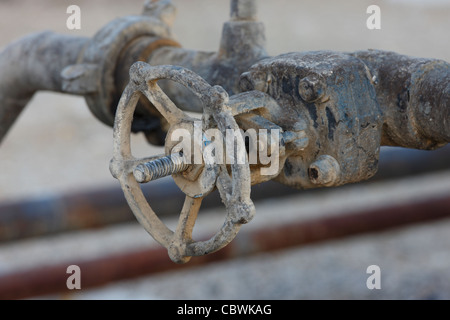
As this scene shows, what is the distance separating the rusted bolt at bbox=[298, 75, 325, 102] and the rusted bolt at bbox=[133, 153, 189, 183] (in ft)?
0.51

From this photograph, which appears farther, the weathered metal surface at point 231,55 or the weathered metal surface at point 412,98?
the weathered metal surface at point 231,55

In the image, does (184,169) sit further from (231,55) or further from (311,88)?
(231,55)

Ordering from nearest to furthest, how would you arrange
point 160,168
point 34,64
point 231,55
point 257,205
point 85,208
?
1. point 160,168
2. point 231,55
3. point 34,64
4. point 85,208
5. point 257,205

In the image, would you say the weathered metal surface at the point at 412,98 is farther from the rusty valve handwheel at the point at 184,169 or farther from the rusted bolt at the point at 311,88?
the rusty valve handwheel at the point at 184,169

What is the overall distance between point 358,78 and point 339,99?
0.04 m

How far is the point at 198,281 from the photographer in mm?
2777

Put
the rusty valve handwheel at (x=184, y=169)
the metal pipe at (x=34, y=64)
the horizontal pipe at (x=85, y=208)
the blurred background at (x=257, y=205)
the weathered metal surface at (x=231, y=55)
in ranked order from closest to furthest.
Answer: the rusty valve handwheel at (x=184, y=169) < the weathered metal surface at (x=231, y=55) < the metal pipe at (x=34, y=64) < the horizontal pipe at (x=85, y=208) < the blurred background at (x=257, y=205)

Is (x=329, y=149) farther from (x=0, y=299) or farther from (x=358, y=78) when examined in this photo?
(x=0, y=299)

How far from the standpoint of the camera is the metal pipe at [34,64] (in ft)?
3.68

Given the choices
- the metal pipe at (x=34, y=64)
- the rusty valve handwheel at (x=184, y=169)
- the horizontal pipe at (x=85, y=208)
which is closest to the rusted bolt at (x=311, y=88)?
the rusty valve handwheel at (x=184, y=169)

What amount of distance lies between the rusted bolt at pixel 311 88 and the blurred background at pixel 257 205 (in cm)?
100

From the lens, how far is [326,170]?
0.69 meters

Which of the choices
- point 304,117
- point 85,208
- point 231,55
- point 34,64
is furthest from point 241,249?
point 304,117

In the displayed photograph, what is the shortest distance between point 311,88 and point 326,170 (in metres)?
0.09
